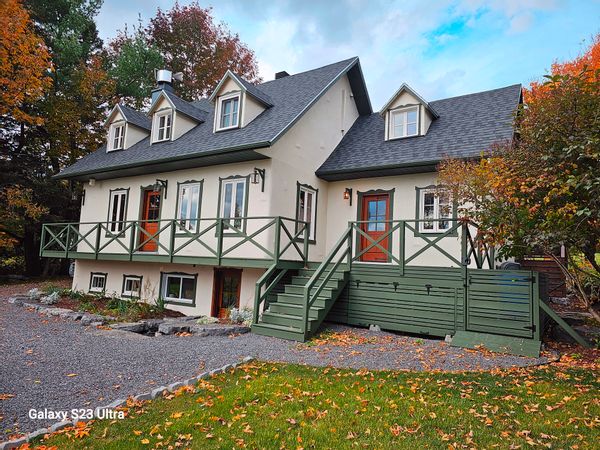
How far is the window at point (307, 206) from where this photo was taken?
11.2 meters

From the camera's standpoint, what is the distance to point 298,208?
11.1m

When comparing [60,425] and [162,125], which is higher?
[162,125]

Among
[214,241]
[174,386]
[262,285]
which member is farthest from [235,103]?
[174,386]

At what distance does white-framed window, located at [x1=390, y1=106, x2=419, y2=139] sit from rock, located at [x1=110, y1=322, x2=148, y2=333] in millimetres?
8563

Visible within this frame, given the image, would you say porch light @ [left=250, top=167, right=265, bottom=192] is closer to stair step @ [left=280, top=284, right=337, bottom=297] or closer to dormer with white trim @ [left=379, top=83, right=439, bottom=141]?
stair step @ [left=280, top=284, right=337, bottom=297]

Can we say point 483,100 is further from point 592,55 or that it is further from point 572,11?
point 592,55

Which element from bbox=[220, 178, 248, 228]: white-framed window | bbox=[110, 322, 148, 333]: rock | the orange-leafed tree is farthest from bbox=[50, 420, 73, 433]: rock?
the orange-leafed tree

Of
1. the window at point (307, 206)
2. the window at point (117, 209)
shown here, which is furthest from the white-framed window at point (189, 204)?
the window at point (307, 206)

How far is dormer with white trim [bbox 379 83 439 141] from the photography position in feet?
38.1

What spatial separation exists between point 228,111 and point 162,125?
304cm

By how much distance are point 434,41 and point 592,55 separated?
8278 millimetres

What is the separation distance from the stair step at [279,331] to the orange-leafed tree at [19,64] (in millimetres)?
15222

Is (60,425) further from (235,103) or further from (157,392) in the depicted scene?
(235,103)

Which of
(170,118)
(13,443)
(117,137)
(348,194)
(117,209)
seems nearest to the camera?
(13,443)
